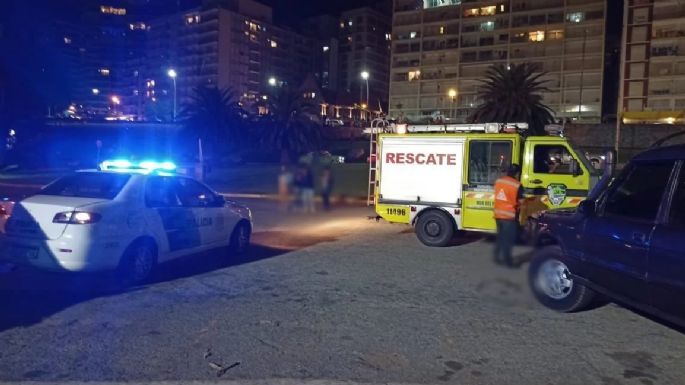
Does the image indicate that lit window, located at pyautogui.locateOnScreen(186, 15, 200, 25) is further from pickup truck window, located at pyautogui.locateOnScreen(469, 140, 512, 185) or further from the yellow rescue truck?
pickup truck window, located at pyautogui.locateOnScreen(469, 140, 512, 185)

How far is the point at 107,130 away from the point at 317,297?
2898 inches

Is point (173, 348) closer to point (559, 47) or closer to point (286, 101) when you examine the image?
point (286, 101)

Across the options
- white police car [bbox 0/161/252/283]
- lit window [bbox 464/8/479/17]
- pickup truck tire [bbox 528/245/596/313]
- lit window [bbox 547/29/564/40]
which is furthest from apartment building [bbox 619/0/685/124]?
white police car [bbox 0/161/252/283]

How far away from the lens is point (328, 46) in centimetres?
14412

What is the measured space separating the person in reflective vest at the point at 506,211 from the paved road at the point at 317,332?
16.9 inches

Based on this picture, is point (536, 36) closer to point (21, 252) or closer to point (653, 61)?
point (653, 61)

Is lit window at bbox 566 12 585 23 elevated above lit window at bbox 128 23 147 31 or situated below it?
below

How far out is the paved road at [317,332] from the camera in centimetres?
439

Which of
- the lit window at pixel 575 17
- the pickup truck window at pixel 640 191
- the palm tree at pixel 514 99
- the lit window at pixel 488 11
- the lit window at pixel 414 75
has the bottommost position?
the pickup truck window at pixel 640 191

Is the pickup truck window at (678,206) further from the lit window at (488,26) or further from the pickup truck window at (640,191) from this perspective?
the lit window at (488,26)

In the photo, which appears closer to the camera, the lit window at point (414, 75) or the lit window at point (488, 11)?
the lit window at point (488, 11)

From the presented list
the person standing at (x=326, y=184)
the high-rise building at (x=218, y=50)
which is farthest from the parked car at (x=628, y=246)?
the high-rise building at (x=218, y=50)

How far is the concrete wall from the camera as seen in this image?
46.2 m

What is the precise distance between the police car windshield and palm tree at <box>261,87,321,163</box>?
111 feet
